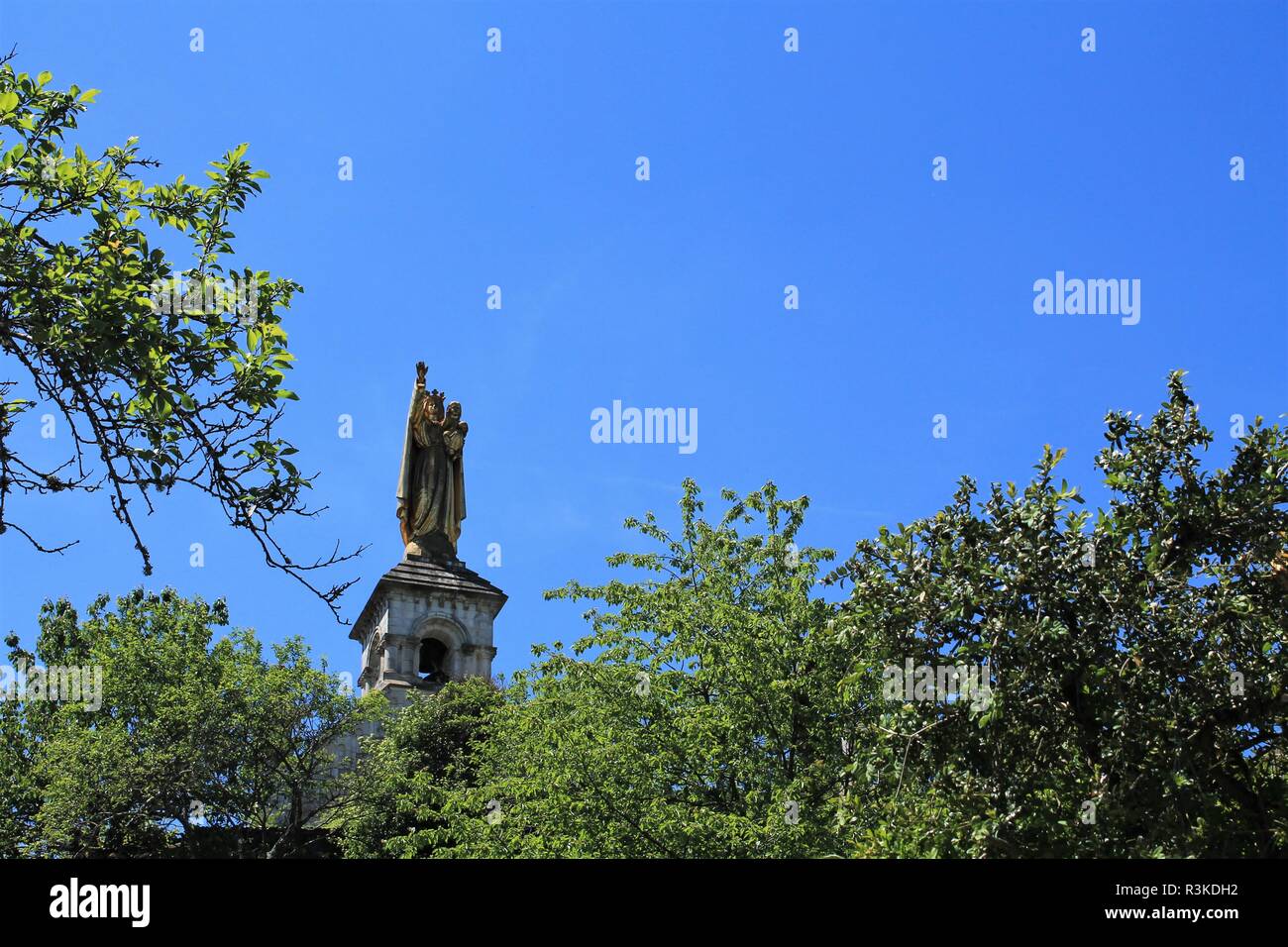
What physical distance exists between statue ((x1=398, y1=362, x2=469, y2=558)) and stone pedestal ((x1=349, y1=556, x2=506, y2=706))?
102cm

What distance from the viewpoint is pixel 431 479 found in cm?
4750

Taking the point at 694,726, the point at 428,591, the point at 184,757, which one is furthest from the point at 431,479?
the point at 694,726

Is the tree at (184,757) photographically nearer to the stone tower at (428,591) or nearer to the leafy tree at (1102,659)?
the stone tower at (428,591)

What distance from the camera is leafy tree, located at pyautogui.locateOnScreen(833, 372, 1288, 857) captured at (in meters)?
15.4

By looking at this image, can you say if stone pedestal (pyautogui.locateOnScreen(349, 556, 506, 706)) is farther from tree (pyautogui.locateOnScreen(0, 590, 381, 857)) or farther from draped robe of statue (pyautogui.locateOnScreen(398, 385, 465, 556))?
tree (pyautogui.locateOnScreen(0, 590, 381, 857))

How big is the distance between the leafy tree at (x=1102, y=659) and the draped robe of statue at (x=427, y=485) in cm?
3131

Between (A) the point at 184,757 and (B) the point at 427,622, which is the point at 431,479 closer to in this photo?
(B) the point at 427,622

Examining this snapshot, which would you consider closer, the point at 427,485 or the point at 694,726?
the point at 694,726

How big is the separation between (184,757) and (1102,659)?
25.0m

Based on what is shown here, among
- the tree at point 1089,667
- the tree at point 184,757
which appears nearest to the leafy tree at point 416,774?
the tree at point 184,757

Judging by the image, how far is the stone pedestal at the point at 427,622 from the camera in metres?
44.2

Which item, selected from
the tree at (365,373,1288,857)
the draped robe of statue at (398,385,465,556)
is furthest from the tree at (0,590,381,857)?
the tree at (365,373,1288,857)

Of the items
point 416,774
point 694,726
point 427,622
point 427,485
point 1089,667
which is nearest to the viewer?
point 1089,667

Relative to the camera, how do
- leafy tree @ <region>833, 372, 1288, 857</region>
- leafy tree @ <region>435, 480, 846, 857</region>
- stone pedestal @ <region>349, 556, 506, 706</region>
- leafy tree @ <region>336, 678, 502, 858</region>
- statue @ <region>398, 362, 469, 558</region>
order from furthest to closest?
1. statue @ <region>398, 362, 469, 558</region>
2. stone pedestal @ <region>349, 556, 506, 706</region>
3. leafy tree @ <region>336, 678, 502, 858</region>
4. leafy tree @ <region>435, 480, 846, 857</region>
5. leafy tree @ <region>833, 372, 1288, 857</region>
